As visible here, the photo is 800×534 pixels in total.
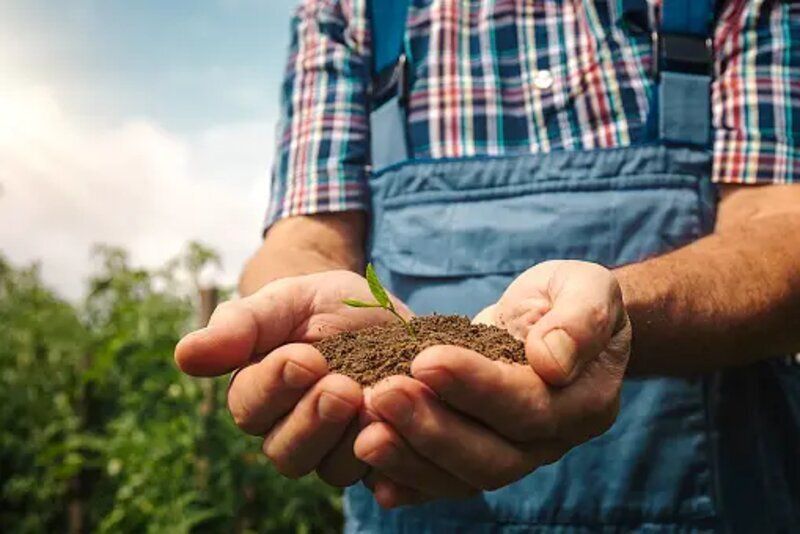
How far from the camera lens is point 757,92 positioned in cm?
226

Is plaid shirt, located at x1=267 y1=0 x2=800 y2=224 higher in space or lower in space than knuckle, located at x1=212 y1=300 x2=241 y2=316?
higher

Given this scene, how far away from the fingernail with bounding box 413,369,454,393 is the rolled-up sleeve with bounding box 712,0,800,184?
3.41 ft

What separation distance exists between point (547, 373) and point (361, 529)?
0.95m

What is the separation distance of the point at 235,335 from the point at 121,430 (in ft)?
8.47

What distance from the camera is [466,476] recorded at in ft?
5.29

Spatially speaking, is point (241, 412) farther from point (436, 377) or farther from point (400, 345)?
point (436, 377)

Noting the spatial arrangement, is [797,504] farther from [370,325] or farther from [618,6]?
[618,6]

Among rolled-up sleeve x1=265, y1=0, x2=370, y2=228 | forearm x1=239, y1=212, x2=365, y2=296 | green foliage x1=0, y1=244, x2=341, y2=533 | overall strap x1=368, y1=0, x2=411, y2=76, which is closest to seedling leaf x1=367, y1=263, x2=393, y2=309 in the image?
forearm x1=239, y1=212, x2=365, y2=296

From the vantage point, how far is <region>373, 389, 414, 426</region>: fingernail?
151 centimetres

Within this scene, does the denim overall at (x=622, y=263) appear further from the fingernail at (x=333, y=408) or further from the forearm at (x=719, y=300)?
the fingernail at (x=333, y=408)

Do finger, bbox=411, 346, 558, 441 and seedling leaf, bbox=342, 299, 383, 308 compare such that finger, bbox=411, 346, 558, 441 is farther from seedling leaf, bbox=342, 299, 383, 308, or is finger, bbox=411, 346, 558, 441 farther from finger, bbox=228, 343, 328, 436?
seedling leaf, bbox=342, 299, 383, 308

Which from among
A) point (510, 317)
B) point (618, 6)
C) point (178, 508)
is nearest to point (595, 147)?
point (618, 6)

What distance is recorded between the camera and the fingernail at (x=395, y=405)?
4.96 ft

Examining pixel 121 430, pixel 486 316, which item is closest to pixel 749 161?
pixel 486 316
